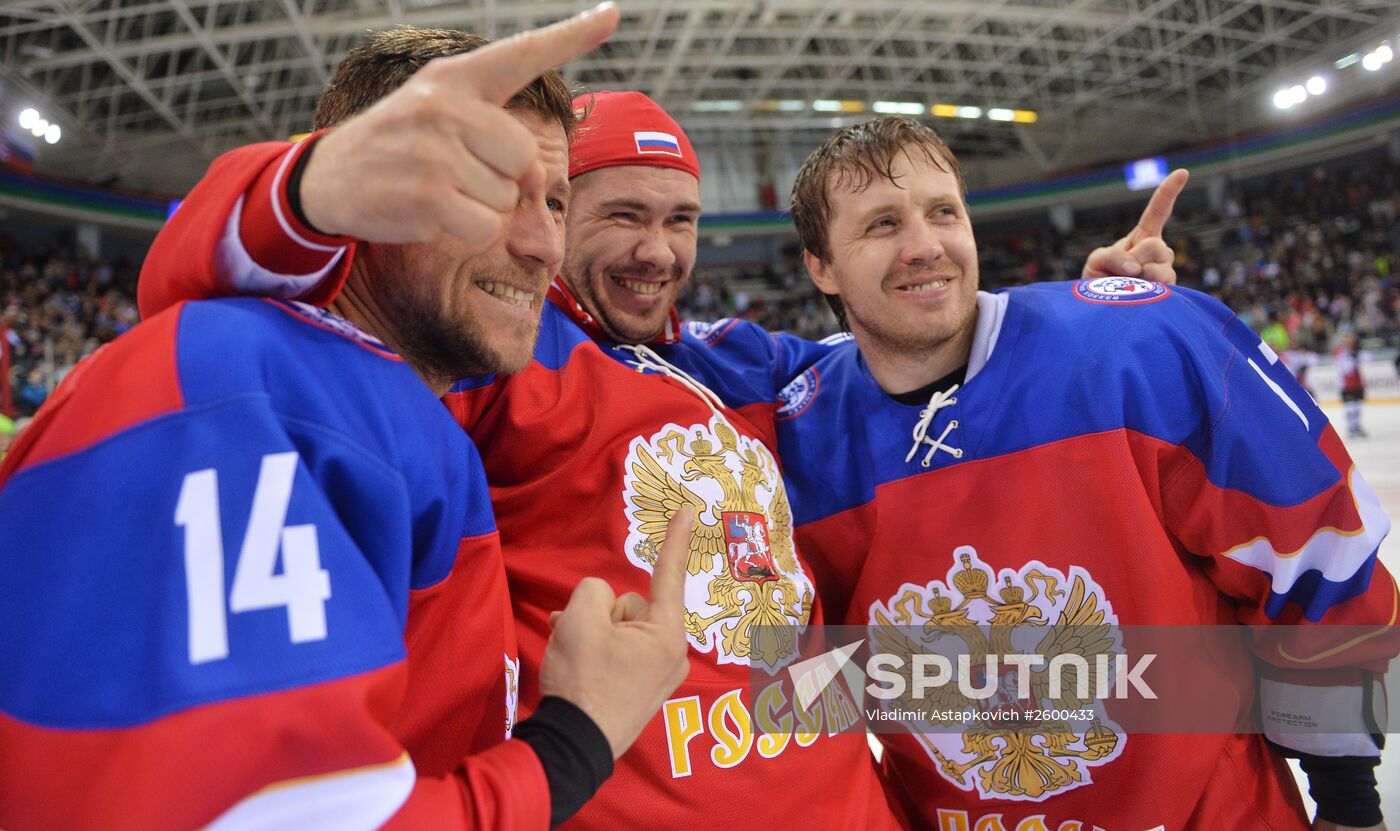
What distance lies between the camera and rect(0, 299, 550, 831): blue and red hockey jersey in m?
0.60

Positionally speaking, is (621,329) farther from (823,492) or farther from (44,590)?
(44,590)

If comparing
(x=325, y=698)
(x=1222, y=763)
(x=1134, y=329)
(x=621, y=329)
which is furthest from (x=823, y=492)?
(x=325, y=698)

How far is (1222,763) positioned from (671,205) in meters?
1.65

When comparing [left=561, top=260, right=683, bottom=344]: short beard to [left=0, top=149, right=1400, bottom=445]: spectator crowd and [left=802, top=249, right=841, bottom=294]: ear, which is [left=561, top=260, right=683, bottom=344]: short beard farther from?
[left=0, top=149, right=1400, bottom=445]: spectator crowd

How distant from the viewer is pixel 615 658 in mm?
876

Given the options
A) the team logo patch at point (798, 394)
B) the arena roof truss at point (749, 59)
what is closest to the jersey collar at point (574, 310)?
the team logo patch at point (798, 394)

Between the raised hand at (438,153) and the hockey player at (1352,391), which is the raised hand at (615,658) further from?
the hockey player at (1352,391)

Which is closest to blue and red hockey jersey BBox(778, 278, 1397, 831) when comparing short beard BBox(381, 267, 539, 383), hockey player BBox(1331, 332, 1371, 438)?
short beard BBox(381, 267, 539, 383)

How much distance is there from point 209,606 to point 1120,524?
1.49m

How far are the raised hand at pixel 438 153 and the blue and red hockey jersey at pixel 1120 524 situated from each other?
1.21 metres

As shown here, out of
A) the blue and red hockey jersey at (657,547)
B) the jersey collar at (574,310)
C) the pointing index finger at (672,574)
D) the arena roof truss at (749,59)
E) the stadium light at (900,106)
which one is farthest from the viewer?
the stadium light at (900,106)

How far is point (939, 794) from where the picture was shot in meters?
1.79

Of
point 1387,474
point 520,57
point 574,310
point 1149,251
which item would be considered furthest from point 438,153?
point 1387,474

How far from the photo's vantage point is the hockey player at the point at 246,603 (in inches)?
23.9
